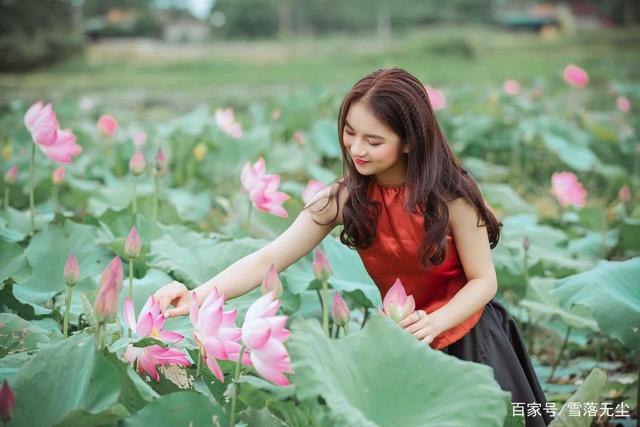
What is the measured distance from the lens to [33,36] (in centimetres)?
1297

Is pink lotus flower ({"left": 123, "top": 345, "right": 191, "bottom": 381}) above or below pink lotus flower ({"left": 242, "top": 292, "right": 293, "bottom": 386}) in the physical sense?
below

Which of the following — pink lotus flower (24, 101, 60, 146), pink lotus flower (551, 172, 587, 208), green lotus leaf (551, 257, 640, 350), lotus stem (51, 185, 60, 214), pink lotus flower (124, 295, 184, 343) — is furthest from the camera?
pink lotus flower (551, 172, 587, 208)

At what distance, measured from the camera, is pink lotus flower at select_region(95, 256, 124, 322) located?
1017mm

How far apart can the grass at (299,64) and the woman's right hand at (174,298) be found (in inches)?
279

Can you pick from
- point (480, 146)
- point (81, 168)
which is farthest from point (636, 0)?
point (81, 168)

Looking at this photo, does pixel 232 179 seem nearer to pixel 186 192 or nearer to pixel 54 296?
pixel 186 192

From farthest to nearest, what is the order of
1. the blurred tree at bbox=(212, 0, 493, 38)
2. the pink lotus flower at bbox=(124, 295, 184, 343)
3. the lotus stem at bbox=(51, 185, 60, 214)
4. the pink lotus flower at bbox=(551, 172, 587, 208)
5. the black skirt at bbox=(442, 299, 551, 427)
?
the blurred tree at bbox=(212, 0, 493, 38), the pink lotus flower at bbox=(551, 172, 587, 208), the lotus stem at bbox=(51, 185, 60, 214), the black skirt at bbox=(442, 299, 551, 427), the pink lotus flower at bbox=(124, 295, 184, 343)

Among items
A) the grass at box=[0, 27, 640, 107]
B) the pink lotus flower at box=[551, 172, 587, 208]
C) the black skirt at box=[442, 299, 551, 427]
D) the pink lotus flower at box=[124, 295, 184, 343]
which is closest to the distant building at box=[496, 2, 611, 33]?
the grass at box=[0, 27, 640, 107]

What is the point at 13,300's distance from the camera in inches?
60.3

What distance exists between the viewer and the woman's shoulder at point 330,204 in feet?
4.60

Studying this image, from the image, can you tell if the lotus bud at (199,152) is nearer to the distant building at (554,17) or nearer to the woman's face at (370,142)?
the woman's face at (370,142)

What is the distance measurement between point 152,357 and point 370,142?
45 centimetres

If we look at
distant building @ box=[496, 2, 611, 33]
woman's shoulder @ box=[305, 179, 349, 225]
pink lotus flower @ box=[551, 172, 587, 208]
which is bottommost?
distant building @ box=[496, 2, 611, 33]

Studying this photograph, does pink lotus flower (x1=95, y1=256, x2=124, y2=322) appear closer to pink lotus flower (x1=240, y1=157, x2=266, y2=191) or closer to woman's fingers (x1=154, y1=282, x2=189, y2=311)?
woman's fingers (x1=154, y1=282, x2=189, y2=311)
